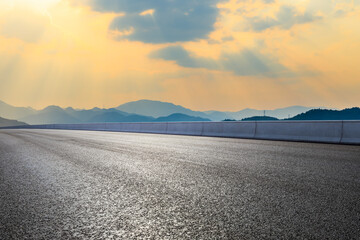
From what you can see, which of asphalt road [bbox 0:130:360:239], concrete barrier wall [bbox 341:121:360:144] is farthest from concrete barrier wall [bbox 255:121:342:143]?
asphalt road [bbox 0:130:360:239]

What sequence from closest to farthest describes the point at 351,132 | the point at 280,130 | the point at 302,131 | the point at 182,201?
1. the point at 182,201
2. the point at 351,132
3. the point at 302,131
4. the point at 280,130

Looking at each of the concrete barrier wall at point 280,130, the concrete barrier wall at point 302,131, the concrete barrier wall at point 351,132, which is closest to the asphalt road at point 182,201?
the concrete barrier wall at point 351,132

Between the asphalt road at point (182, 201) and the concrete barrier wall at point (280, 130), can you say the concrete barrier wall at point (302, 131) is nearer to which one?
the concrete barrier wall at point (280, 130)

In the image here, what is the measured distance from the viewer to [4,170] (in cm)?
747

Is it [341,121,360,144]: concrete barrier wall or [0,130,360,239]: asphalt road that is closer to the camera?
[0,130,360,239]: asphalt road

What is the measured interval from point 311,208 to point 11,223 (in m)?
3.45

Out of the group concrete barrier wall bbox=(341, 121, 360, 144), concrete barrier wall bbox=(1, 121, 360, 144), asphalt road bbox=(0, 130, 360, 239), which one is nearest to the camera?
asphalt road bbox=(0, 130, 360, 239)

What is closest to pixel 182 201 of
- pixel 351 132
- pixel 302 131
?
pixel 351 132

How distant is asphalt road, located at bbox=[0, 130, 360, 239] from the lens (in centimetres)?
322

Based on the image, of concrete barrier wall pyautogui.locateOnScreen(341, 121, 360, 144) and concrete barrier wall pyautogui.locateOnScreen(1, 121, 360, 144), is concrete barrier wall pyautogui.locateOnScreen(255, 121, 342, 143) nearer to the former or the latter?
concrete barrier wall pyautogui.locateOnScreen(1, 121, 360, 144)

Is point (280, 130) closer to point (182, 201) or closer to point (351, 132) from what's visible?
point (351, 132)

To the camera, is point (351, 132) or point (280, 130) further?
point (280, 130)

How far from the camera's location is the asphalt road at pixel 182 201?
322cm

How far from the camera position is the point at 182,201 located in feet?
14.3
